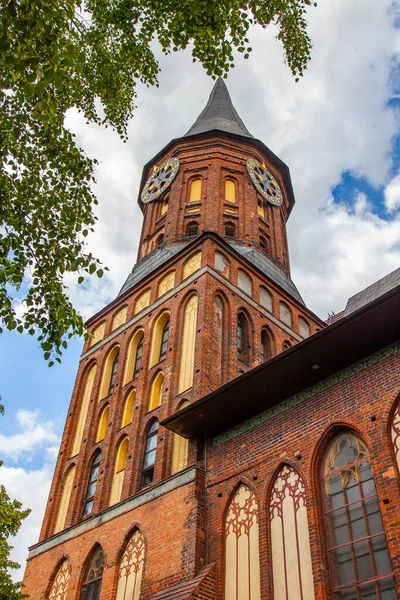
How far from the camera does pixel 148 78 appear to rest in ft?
36.9

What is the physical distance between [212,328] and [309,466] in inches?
247

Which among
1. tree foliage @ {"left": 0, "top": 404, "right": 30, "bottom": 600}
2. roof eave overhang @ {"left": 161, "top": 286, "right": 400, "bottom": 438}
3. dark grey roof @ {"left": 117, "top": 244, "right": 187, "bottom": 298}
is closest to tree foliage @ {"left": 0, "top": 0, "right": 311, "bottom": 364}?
roof eave overhang @ {"left": 161, "top": 286, "right": 400, "bottom": 438}

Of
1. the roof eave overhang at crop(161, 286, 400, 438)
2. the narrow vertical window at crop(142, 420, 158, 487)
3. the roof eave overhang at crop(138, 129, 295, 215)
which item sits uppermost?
the roof eave overhang at crop(138, 129, 295, 215)

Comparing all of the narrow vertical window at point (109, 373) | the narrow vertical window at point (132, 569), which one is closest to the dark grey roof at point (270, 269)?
the narrow vertical window at point (109, 373)

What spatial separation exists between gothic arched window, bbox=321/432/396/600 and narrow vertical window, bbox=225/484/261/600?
A: 5.12 ft

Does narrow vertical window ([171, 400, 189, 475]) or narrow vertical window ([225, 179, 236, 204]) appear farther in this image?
narrow vertical window ([225, 179, 236, 204])

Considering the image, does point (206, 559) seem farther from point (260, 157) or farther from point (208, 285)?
point (260, 157)

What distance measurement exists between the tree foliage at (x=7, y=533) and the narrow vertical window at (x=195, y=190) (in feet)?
38.7

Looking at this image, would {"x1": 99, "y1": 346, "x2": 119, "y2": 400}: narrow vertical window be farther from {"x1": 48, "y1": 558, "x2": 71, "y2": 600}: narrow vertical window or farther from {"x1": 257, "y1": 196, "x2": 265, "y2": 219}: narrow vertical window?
{"x1": 257, "y1": 196, "x2": 265, "y2": 219}: narrow vertical window

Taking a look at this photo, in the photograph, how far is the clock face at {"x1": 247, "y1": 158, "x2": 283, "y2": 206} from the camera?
24.4 meters

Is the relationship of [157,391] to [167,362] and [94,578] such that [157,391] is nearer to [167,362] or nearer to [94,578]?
[167,362]

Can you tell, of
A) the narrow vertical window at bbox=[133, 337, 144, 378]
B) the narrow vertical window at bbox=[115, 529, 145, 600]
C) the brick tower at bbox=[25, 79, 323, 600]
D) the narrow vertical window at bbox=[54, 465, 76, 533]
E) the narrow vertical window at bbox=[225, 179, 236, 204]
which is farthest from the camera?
the narrow vertical window at bbox=[225, 179, 236, 204]

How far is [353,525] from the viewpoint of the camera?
9484 mm

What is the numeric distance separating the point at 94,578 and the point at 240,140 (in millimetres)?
18283
